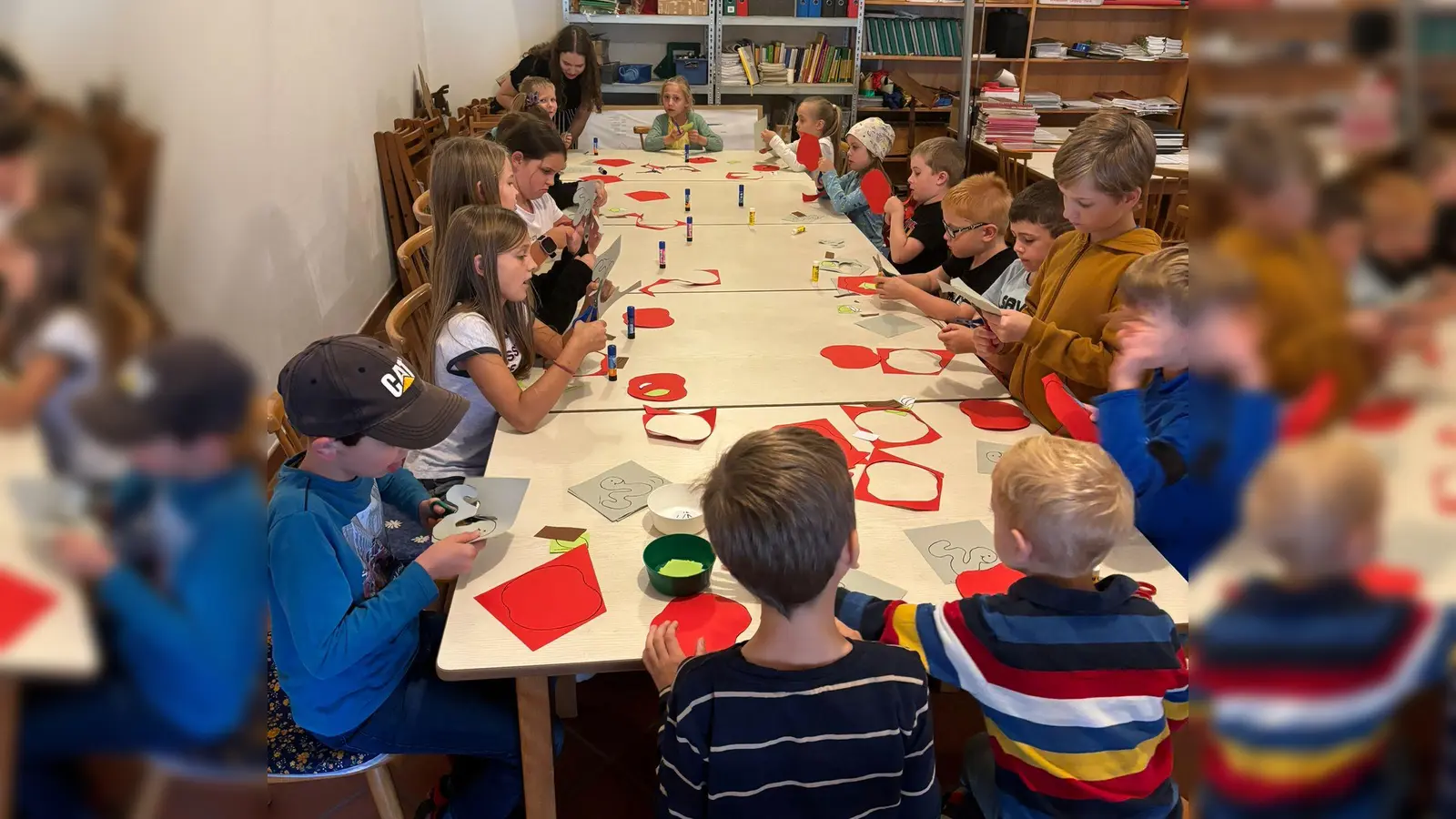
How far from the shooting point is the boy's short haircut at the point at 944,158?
3.25m

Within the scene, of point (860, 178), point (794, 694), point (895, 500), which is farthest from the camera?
point (860, 178)

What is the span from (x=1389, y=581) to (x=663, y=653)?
1.13 meters

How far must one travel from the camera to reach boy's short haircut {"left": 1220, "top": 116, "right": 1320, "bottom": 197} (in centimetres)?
13

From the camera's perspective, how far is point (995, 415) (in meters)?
1.91

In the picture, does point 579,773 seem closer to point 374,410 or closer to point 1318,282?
point 374,410

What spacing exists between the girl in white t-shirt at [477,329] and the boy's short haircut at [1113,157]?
1.07 metres

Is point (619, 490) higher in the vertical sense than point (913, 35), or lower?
lower

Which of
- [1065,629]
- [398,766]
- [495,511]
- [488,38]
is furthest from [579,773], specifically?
[488,38]

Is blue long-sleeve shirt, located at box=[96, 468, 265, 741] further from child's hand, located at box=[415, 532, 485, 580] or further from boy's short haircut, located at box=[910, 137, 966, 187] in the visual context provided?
boy's short haircut, located at box=[910, 137, 966, 187]

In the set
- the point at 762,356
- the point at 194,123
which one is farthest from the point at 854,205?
the point at 194,123

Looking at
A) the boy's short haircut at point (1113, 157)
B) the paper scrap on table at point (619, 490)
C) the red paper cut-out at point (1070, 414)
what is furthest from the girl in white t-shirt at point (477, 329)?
the boy's short haircut at point (1113, 157)

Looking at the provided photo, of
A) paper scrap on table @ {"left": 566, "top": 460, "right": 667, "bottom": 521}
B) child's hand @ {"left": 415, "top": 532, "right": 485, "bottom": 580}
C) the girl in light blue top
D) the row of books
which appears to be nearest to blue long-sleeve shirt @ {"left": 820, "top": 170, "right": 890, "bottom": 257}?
the girl in light blue top

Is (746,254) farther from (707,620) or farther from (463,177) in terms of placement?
(707,620)

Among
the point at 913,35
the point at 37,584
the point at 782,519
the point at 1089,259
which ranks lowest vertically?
the point at 782,519
